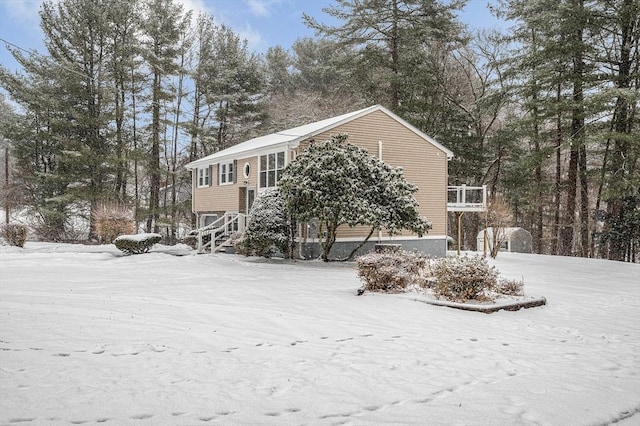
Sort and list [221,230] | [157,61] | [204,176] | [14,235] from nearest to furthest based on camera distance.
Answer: [14,235], [221,230], [204,176], [157,61]

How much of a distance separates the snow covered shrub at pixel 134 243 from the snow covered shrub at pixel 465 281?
12.9 metres

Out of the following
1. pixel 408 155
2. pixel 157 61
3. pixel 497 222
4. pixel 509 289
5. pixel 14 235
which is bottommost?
pixel 509 289

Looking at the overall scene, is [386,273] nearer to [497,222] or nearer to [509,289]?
[509,289]

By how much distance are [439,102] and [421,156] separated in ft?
35.0

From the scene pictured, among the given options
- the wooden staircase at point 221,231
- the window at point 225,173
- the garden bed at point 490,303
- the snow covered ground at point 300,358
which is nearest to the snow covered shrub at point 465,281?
the garden bed at point 490,303

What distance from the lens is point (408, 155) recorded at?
63.1 ft

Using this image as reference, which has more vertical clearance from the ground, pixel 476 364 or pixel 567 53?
pixel 567 53

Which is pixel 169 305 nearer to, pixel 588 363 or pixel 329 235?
pixel 588 363

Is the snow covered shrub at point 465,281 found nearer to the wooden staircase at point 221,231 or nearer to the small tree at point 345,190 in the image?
the small tree at point 345,190

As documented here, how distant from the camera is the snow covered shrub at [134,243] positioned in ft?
58.3

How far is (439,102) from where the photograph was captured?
2875cm

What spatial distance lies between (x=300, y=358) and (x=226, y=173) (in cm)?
1754

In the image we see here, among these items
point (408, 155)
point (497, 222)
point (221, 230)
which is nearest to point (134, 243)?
point (221, 230)

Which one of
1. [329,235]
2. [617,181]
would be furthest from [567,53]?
[329,235]
